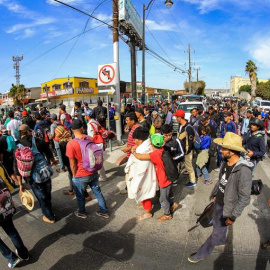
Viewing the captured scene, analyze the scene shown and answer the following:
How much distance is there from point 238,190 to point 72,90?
46.2 meters

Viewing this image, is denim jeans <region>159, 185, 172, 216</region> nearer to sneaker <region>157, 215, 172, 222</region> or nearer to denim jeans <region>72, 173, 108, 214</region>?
sneaker <region>157, 215, 172, 222</region>

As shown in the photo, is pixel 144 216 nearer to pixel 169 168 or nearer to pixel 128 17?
pixel 169 168

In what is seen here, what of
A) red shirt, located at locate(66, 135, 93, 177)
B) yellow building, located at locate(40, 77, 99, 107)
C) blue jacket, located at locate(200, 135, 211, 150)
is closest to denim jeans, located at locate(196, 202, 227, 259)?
red shirt, located at locate(66, 135, 93, 177)

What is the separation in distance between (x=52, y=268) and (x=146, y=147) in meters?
2.14

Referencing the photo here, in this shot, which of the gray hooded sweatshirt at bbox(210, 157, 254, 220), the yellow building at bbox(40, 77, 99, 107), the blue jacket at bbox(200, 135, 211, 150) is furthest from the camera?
the yellow building at bbox(40, 77, 99, 107)

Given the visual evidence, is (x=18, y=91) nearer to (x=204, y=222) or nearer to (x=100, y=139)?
(x=100, y=139)

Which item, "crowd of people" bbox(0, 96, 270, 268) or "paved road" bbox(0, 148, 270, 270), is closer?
"crowd of people" bbox(0, 96, 270, 268)

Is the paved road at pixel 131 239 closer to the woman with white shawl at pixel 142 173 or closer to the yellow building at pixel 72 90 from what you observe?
the woman with white shawl at pixel 142 173

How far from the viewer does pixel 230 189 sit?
2.42 metres

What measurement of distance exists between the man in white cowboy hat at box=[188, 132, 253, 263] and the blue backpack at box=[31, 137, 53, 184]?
2507mm

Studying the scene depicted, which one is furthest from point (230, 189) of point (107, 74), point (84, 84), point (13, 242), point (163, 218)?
point (84, 84)

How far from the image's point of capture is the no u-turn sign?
7625 mm

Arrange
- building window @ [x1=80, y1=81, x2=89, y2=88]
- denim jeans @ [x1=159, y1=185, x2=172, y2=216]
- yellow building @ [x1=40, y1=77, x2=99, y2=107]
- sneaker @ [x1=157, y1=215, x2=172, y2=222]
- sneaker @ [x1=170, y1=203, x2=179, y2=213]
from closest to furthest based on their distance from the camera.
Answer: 1. denim jeans @ [x1=159, y1=185, x2=172, y2=216]
2. sneaker @ [x1=157, y1=215, x2=172, y2=222]
3. sneaker @ [x1=170, y1=203, x2=179, y2=213]
4. yellow building @ [x1=40, y1=77, x2=99, y2=107]
5. building window @ [x1=80, y1=81, x2=89, y2=88]

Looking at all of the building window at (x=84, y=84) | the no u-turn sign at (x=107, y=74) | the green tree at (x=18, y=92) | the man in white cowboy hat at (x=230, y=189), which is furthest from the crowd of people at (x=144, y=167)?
the green tree at (x=18, y=92)
